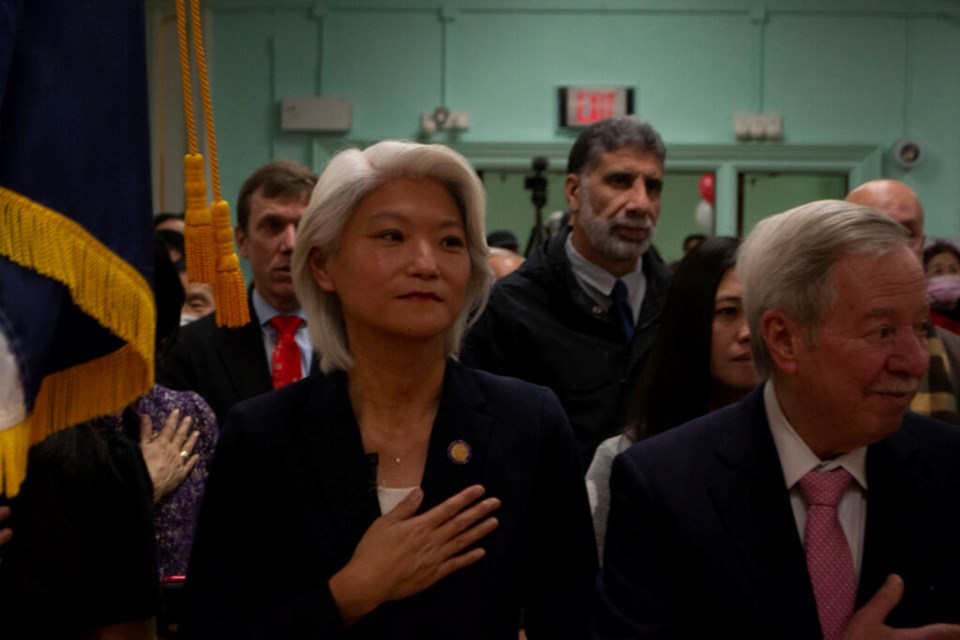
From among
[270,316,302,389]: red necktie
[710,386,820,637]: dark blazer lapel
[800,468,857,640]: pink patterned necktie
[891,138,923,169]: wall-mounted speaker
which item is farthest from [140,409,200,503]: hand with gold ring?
[891,138,923,169]: wall-mounted speaker

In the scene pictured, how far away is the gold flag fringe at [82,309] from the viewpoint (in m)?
1.77

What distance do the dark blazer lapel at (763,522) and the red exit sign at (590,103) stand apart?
26.7 feet

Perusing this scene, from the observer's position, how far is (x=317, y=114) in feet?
33.5

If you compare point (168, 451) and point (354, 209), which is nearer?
point (354, 209)

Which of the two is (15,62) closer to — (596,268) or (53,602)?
(53,602)

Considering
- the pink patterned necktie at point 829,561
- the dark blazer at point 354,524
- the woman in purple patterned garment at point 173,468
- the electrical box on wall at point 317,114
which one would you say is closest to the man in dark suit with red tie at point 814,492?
the pink patterned necktie at point 829,561

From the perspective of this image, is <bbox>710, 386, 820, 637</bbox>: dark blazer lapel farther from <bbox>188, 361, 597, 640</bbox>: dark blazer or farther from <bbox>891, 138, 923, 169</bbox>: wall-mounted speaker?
<bbox>891, 138, 923, 169</bbox>: wall-mounted speaker

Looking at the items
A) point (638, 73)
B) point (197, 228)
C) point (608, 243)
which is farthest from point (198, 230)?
point (638, 73)

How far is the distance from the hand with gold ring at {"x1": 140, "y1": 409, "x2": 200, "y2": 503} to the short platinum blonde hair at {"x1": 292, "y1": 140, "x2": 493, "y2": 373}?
817 millimetres

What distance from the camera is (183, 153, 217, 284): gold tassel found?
2.21 m

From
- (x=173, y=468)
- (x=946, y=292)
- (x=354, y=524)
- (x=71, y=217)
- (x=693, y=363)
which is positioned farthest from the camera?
(x=946, y=292)

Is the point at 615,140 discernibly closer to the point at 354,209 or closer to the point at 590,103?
the point at 354,209

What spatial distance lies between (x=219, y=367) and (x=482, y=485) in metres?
1.68

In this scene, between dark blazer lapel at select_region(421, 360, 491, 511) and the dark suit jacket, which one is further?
the dark suit jacket
